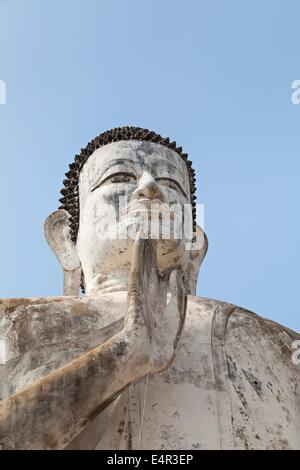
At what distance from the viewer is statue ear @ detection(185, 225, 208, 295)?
7761mm

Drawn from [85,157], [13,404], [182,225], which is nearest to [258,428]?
[13,404]

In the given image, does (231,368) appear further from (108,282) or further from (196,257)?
(196,257)

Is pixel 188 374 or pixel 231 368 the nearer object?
pixel 188 374

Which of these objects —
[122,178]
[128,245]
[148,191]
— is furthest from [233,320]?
[122,178]

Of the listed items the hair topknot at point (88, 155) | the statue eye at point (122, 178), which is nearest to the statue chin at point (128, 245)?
the statue eye at point (122, 178)

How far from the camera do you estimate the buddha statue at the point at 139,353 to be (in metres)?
4.43

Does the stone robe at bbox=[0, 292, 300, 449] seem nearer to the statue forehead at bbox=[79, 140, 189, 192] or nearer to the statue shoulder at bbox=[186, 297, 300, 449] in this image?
the statue shoulder at bbox=[186, 297, 300, 449]

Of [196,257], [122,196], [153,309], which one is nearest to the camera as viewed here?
[153,309]

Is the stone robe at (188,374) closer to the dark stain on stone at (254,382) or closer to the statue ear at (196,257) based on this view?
the dark stain on stone at (254,382)

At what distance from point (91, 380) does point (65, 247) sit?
3715 mm

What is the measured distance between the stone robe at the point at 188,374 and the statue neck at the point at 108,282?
477 millimetres

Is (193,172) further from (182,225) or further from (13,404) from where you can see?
Answer: (13,404)

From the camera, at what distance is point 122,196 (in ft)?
23.6

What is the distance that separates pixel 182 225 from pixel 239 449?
251 centimetres
